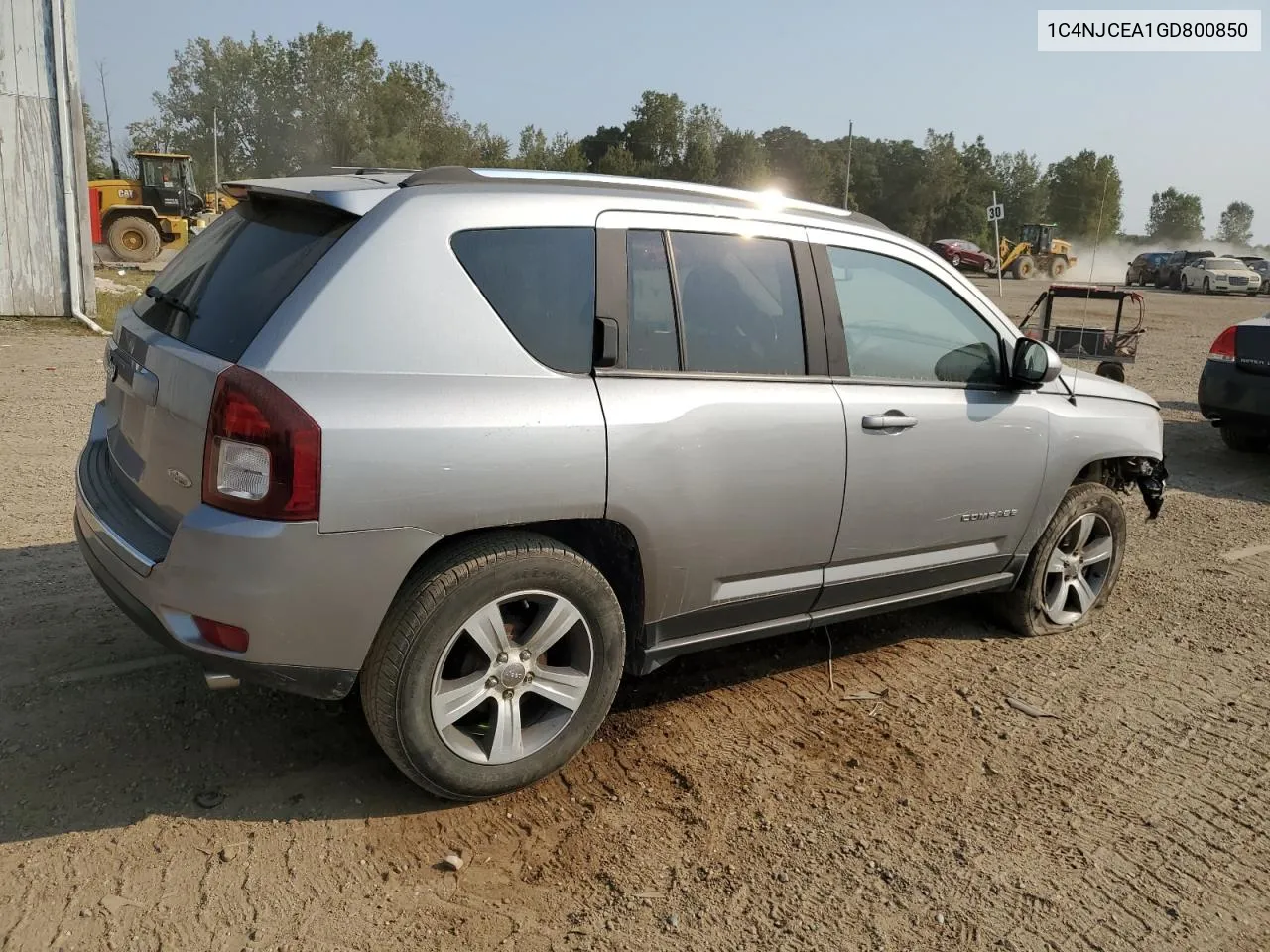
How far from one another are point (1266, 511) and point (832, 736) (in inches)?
203

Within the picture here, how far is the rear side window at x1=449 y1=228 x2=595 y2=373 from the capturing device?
3000 millimetres

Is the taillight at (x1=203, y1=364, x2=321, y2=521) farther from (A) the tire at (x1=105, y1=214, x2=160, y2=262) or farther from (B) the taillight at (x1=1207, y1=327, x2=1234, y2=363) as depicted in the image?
(A) the tire at (x1=105, y1=214, x2=160, y2=262)

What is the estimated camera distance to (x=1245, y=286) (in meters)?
39.0

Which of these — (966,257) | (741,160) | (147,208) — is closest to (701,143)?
(741,160)

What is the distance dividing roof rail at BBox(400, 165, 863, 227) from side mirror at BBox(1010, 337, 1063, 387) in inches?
30.9

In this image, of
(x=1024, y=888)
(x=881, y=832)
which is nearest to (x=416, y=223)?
(x=881, y=832)

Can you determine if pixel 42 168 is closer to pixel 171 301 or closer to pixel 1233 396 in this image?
pixel 171 301

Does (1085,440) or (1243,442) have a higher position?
(1085,440)

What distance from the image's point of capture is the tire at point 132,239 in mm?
24878

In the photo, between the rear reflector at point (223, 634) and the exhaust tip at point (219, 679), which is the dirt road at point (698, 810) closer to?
the exhaust tip at point (219, 679)

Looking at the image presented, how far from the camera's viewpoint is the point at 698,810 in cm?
318

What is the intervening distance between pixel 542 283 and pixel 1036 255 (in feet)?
155

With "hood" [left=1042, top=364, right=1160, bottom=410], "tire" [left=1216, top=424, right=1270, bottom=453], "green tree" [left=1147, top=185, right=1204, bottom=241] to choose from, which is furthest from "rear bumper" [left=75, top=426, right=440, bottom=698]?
"green tree" [left=1147, top=185, right=1204, bottom=241]

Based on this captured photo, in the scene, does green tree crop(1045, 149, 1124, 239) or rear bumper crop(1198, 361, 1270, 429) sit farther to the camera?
green tree crop(1045, 149, 1124, 239)
